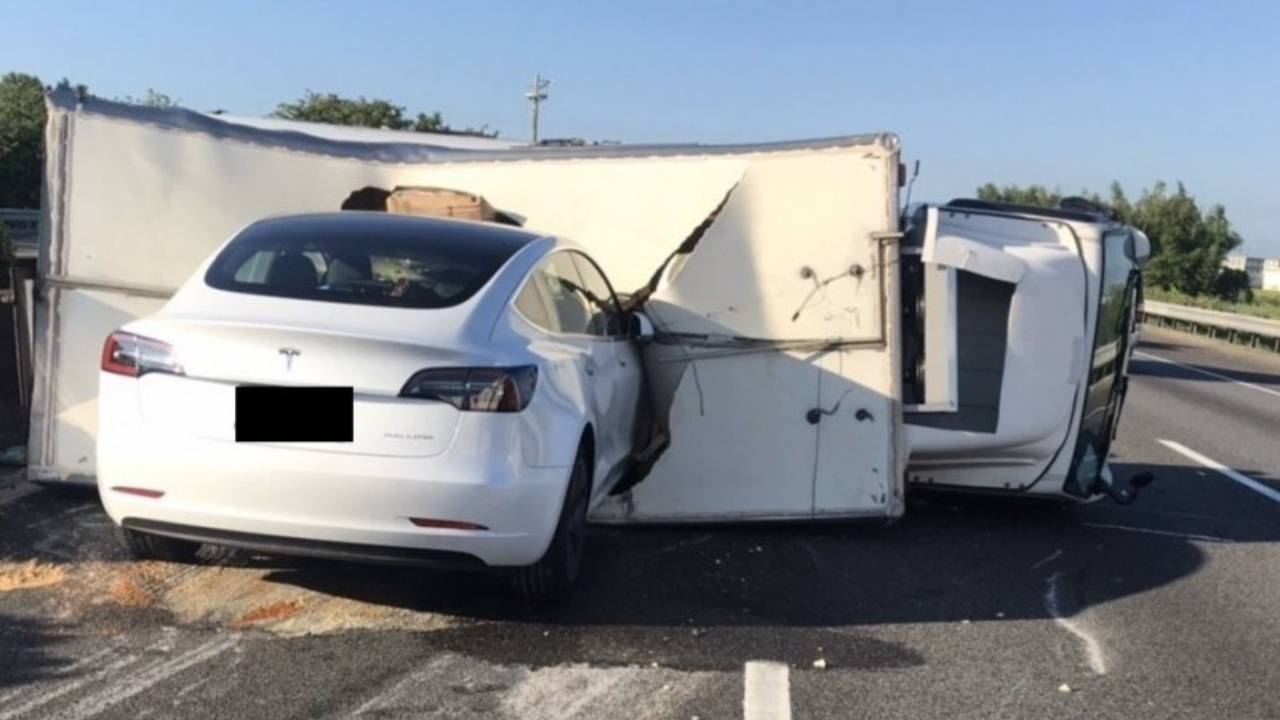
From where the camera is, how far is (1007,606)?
20.7ft

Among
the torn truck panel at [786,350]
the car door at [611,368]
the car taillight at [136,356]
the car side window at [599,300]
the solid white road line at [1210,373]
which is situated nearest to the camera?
the car taillight at [136,356]

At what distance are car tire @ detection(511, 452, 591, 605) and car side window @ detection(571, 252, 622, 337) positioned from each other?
0.92m

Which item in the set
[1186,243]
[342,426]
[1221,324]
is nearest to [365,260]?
[342,426]

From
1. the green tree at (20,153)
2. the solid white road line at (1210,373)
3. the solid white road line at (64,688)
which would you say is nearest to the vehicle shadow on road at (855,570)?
the solid white road line at (64,688)

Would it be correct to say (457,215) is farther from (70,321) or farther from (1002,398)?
(1002,398)

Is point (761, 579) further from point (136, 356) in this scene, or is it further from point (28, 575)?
point (28, 575)

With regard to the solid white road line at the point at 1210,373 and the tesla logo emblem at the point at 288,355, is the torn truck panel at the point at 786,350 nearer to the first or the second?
the tesla logo emblem at the point at 288,355

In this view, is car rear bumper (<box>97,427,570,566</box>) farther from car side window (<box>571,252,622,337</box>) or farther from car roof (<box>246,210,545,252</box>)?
car side window (<box>571,252,622,337</box>)

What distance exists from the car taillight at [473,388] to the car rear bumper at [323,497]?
168 millimetres

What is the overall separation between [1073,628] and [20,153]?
3253 centimetres

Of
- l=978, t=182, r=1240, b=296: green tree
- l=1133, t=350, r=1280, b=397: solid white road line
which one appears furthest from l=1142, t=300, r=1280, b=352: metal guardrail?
l=978, t=182, r=1240, b=296: green tree

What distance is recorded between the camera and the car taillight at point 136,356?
500cm

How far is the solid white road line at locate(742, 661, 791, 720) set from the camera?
4.67 m

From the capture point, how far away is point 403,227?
615cm
